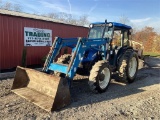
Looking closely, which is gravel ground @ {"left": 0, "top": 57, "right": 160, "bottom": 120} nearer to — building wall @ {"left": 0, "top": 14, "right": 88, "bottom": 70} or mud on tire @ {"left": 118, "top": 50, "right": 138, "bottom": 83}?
mud on tire @ {"left": 118, "top": 50, "right": 138, "bottom": 83}

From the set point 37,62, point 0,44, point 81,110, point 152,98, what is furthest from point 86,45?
point 37,62

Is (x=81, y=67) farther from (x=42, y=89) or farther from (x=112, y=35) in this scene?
(x=42, y=89)

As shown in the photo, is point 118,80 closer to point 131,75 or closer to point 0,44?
point 131,75

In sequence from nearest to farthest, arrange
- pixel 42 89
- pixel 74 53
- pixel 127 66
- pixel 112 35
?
1. pixel 42 89
2. pixel 74 53
3. pixel 112 35
4. pixel 127 66

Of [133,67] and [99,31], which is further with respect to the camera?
[133,67]

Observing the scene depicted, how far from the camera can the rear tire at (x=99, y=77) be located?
5.65 meters

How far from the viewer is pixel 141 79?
27.6 ft

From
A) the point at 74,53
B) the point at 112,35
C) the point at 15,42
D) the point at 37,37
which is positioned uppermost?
the point at 112,35

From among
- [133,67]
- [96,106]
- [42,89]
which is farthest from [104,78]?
[133,67]

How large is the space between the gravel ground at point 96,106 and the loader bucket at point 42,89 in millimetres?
150

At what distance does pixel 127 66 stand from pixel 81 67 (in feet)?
6.07

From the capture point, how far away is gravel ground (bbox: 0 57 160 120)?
436 centimetres

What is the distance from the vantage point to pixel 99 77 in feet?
19.3

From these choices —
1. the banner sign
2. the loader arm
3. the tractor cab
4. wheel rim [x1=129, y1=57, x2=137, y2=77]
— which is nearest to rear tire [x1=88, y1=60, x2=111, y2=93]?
the loader arm
